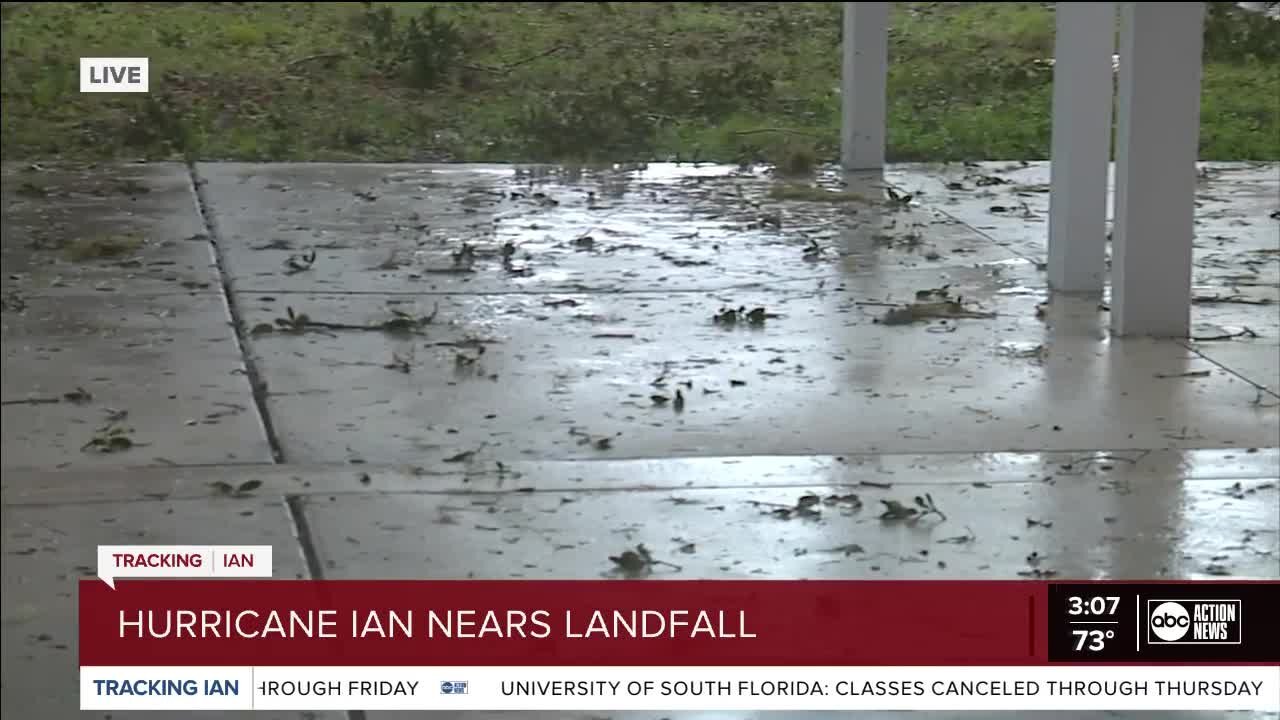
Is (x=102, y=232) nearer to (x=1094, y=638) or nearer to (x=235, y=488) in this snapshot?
(x=235, y=488)

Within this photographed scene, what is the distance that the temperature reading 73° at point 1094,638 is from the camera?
2.69 meters

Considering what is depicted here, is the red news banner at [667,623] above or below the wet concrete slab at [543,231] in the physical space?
below

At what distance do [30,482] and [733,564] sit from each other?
5.37 feet

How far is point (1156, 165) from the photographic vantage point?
5727 millimetres

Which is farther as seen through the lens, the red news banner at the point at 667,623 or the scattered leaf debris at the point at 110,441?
the scattered leaf debris at the point at 110,441

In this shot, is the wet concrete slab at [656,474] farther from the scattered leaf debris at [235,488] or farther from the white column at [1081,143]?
the white column at [1081,143]

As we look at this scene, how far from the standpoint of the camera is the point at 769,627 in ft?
10.8

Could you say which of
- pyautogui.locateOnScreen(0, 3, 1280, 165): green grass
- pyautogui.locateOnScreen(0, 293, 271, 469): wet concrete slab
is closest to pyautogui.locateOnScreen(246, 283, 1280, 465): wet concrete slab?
pyautogui.locateOnScreen(0, 293, 271, 469): wet concrete slab

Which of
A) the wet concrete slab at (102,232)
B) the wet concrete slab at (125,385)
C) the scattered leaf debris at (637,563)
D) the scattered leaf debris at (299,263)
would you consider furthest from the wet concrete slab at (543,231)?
the scattered leaf debris at (637,563)

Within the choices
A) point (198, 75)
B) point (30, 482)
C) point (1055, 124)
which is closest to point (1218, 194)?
point (1055, 124)

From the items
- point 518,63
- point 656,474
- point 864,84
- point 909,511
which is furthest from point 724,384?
point 518,63

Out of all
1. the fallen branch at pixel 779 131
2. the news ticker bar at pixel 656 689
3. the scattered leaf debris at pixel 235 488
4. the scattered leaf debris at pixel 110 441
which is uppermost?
the fallen branch at pixel 779 131

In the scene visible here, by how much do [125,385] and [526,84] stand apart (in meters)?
10.4

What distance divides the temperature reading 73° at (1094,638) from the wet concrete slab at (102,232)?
14.7 feet
